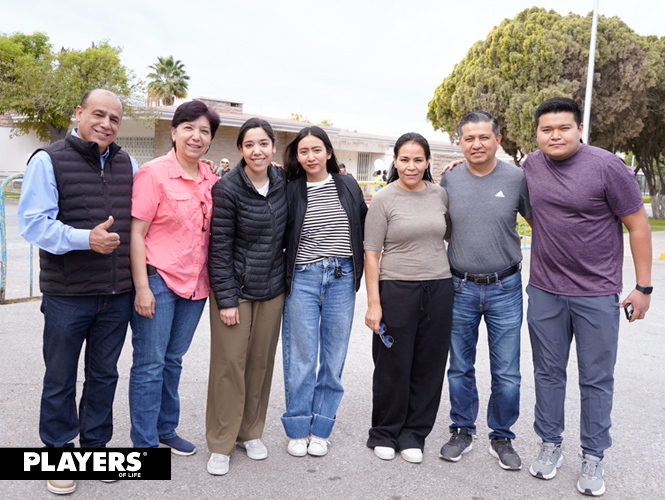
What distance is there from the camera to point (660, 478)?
314 cm

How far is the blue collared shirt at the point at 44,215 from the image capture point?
2688 millimetres

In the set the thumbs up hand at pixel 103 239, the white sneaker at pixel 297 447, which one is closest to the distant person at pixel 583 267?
the white sneaker at pixel 297 447

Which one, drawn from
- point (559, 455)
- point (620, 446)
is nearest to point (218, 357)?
point (559, 455)

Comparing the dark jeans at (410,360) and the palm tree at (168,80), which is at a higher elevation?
the palm tree at (168,80)

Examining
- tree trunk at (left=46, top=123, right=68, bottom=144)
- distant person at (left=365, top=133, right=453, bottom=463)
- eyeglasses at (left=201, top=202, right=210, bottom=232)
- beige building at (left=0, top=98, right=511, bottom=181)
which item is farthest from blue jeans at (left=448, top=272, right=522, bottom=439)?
tree trunk at (left=46, top=123, right=68, bottom=144)

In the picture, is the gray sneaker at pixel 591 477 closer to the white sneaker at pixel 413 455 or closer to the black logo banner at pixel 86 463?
the white sneaker at pixel 413 455

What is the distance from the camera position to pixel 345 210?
3.40 m

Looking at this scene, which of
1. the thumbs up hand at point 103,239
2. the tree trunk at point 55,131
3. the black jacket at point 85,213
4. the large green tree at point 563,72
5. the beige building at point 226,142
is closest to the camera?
the thumbs up hand at point 103,239

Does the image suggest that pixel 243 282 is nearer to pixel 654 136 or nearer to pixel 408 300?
pixel 408 300

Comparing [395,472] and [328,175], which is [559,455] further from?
[328,175]

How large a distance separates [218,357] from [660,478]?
105 inches

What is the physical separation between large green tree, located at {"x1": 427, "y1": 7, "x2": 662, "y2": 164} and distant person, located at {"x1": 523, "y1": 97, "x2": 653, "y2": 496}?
1820 centimetres

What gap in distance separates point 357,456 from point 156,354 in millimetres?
1379

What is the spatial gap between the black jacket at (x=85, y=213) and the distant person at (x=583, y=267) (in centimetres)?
246
